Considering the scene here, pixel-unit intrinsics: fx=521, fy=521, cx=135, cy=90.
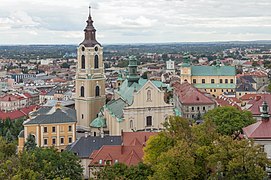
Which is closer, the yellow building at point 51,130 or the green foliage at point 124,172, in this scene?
the green foliage at point 124,172

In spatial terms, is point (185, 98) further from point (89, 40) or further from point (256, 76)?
point (256, 76)

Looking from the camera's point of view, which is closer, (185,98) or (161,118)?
(161,118)

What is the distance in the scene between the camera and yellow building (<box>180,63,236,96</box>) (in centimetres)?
10612

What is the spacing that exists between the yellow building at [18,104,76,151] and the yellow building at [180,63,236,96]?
52.5m

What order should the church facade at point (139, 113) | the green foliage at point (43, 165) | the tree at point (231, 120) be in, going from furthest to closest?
the church facade at point (139, 113), the tree at point (231, 120), the green foliage at point (43, 165)

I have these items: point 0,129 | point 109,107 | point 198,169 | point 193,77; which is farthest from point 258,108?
point 193,77

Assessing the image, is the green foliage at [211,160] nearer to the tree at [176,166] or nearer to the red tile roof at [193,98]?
the tree at [176,166]

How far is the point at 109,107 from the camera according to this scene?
6203cm

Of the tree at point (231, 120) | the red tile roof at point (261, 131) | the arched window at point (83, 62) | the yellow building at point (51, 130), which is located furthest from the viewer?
the arched window at point (83, 62)

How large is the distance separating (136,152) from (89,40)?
2673 centimetres

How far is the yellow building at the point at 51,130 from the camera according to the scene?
5681 centimetres

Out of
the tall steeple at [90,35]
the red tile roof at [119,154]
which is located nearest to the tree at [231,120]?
the red tile roof at [119,154]

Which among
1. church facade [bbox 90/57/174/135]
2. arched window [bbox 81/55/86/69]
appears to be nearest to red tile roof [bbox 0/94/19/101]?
arched window [bbox 81/55/86/69]

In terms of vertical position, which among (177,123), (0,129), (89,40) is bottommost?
(0,129)
